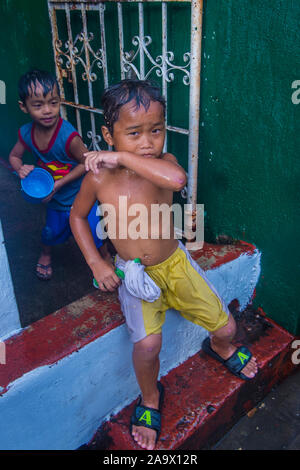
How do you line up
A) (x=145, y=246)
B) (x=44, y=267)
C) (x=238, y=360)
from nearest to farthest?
(x=145, y=246), (x=238, y=360), (x=44, y=267)

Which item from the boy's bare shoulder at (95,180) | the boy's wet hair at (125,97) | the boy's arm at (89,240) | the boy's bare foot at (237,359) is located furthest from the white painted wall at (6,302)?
the boy's bare foot at (237,359)

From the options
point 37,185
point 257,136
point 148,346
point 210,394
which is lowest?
point 210,394

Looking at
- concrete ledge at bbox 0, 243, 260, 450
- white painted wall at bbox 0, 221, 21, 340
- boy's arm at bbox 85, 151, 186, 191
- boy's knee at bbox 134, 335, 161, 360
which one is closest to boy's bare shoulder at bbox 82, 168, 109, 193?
boy's arm at bbox 85, 151, 186, 191

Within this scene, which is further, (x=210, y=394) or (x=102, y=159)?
(x=210, y=394)

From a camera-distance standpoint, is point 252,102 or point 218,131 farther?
point 218,131

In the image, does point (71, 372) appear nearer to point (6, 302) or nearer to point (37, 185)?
point (6, 302)

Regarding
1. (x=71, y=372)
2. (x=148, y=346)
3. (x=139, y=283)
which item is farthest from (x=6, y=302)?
(x=148, y=346)

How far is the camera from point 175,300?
1.91 meters

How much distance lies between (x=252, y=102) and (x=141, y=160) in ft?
2.76

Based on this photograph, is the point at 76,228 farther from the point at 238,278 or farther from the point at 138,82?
the point at 238,278

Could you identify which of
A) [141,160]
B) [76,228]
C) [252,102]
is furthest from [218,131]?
[76,228]

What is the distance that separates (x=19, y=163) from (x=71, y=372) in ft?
4.76

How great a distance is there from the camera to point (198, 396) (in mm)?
2080

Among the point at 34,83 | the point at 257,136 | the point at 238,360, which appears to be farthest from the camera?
the point at 34,83
